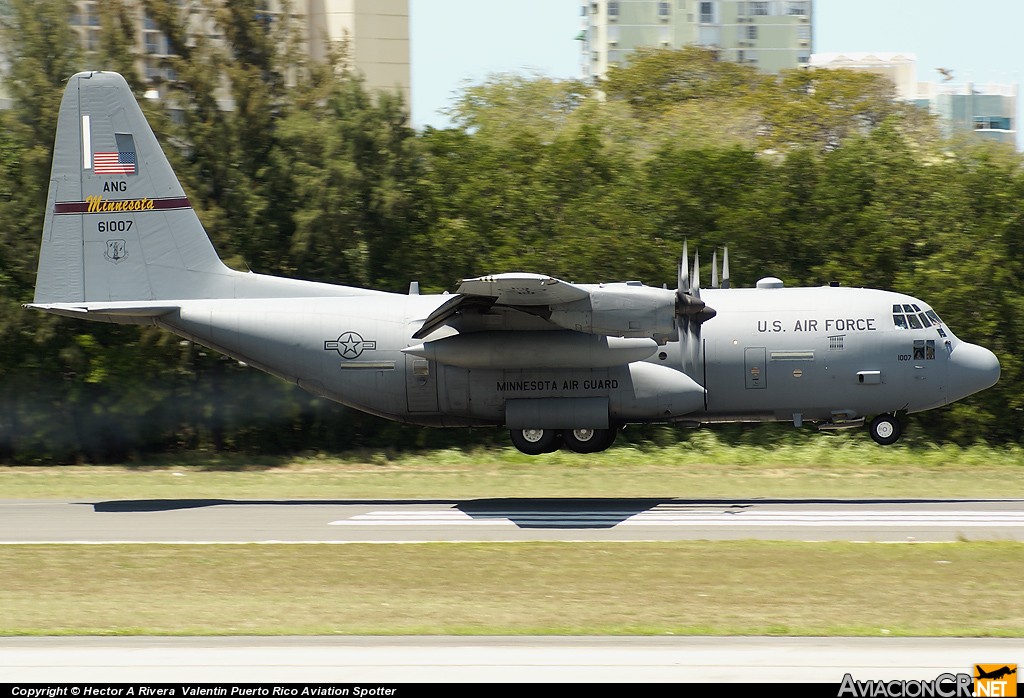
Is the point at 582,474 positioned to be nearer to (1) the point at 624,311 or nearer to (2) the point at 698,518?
(1) the point at 624,311

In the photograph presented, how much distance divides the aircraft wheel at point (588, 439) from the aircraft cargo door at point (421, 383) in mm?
2515

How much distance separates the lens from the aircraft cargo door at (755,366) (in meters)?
20.3

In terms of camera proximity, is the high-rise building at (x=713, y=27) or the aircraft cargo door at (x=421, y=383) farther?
the high-rise building at (x=713, y=27)

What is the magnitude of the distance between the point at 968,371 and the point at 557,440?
740 centimetres

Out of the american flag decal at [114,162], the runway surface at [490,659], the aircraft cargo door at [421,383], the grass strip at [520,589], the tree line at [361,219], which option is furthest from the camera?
the tree line at [361,219]

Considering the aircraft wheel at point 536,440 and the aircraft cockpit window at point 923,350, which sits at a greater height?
the aircraft cockpit window at point 923,350

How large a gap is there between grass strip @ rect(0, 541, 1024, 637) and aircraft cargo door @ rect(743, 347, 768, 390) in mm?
5827

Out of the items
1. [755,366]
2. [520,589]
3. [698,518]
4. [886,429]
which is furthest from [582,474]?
[520,589]

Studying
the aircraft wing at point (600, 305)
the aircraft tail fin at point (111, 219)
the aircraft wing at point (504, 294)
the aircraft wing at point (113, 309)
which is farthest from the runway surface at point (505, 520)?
the aircraft tail fin at point (111, 219)

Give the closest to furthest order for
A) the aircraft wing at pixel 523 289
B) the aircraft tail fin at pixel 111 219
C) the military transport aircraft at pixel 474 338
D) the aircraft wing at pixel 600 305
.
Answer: the aircraft wing at pixel 523 289 → the aircraft wing at pixel 600 305 → the military transport aircraft at pixel 474 338 → the aircraft tail fin at pixel 111 219

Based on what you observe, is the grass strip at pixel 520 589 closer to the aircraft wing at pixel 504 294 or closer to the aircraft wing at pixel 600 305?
the aircraft wing at pixel 504 294

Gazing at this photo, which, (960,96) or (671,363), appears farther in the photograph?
(960,96)

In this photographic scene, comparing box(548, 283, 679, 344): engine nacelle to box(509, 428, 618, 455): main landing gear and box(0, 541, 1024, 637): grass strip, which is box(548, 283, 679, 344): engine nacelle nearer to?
box(509, 428, 618, 455): main landing gear

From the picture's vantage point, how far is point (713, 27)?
138250mm
